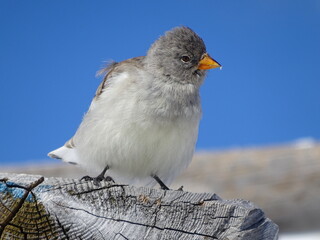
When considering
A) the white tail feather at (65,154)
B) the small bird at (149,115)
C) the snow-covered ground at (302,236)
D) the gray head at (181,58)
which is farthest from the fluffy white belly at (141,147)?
the snow-covered ground at (302,236)


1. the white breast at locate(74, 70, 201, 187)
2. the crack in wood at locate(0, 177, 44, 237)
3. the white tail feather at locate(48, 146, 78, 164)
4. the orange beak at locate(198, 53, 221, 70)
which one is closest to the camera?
the crack in wood at locate(0, 177, 44, 237)

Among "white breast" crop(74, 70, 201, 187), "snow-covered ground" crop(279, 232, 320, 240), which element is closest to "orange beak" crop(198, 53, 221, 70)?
"white breast" crop(74, 70, 201, 187)

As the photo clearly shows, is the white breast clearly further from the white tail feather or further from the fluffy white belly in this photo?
the white tail feather

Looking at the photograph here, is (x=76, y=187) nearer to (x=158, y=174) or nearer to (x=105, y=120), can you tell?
(x=105, y=120)

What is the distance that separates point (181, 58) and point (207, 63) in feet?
0.67

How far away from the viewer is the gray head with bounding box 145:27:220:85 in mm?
4305

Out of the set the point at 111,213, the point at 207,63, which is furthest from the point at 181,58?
the point at 111,213

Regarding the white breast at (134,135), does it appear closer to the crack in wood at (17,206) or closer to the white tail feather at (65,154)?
the white tail feather at (65,154)

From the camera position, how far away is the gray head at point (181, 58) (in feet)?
14.1

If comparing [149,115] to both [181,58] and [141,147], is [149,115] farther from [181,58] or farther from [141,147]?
[181,58]

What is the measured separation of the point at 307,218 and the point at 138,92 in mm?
1693

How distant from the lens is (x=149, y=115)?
12.8 feet

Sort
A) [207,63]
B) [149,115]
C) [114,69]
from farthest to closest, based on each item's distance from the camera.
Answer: [114,69]
[207,63]
[149,115]

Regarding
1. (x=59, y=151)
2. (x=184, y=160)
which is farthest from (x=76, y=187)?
(x=59, y=151)
